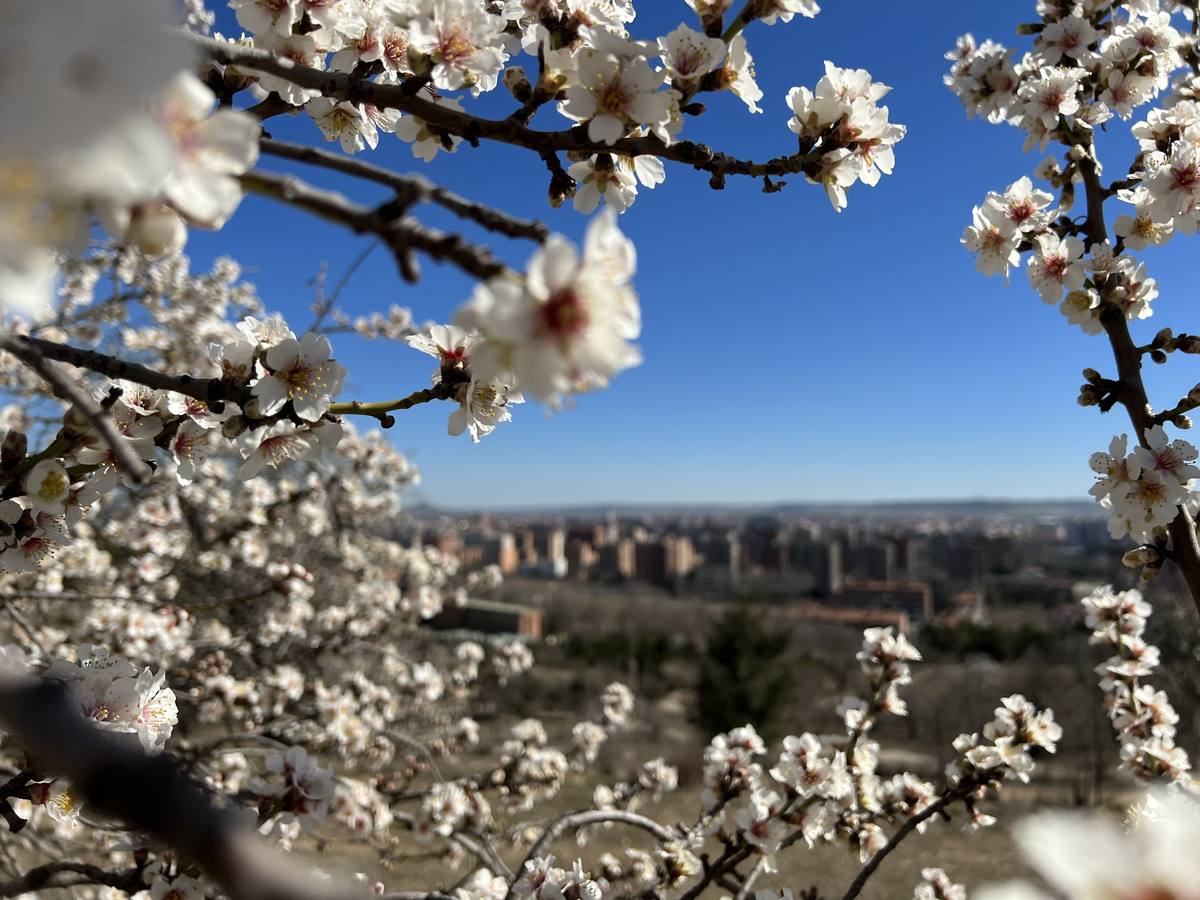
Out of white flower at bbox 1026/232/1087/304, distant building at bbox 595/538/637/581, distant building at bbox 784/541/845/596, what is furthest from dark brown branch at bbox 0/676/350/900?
distant building at bbox 595/538/637/581

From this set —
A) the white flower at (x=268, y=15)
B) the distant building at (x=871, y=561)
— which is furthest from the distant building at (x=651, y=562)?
the white flower at (x=268, y=15)

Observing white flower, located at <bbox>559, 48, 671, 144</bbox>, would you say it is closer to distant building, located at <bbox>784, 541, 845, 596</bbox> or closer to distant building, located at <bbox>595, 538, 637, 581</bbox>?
distant building, located at <bbox>784, 541, 845, 596</bbox>

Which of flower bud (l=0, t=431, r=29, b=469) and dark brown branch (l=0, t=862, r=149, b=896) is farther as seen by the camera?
dark brown branch (l=0, t=862, r=149, b=896)

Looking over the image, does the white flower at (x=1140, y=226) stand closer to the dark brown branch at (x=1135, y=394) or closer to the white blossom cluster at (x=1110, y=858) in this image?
the dark brown branch at (x=1135, y=394)

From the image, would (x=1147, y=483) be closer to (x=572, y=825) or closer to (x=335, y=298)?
(x=572, y=825)

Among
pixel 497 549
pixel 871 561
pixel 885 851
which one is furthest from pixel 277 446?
pixel 871 561

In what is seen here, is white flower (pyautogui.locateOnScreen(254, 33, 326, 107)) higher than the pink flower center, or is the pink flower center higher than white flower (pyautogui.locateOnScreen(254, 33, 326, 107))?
white flower (pyautogui.locateOnScreen(254, 33, 326, 107))
